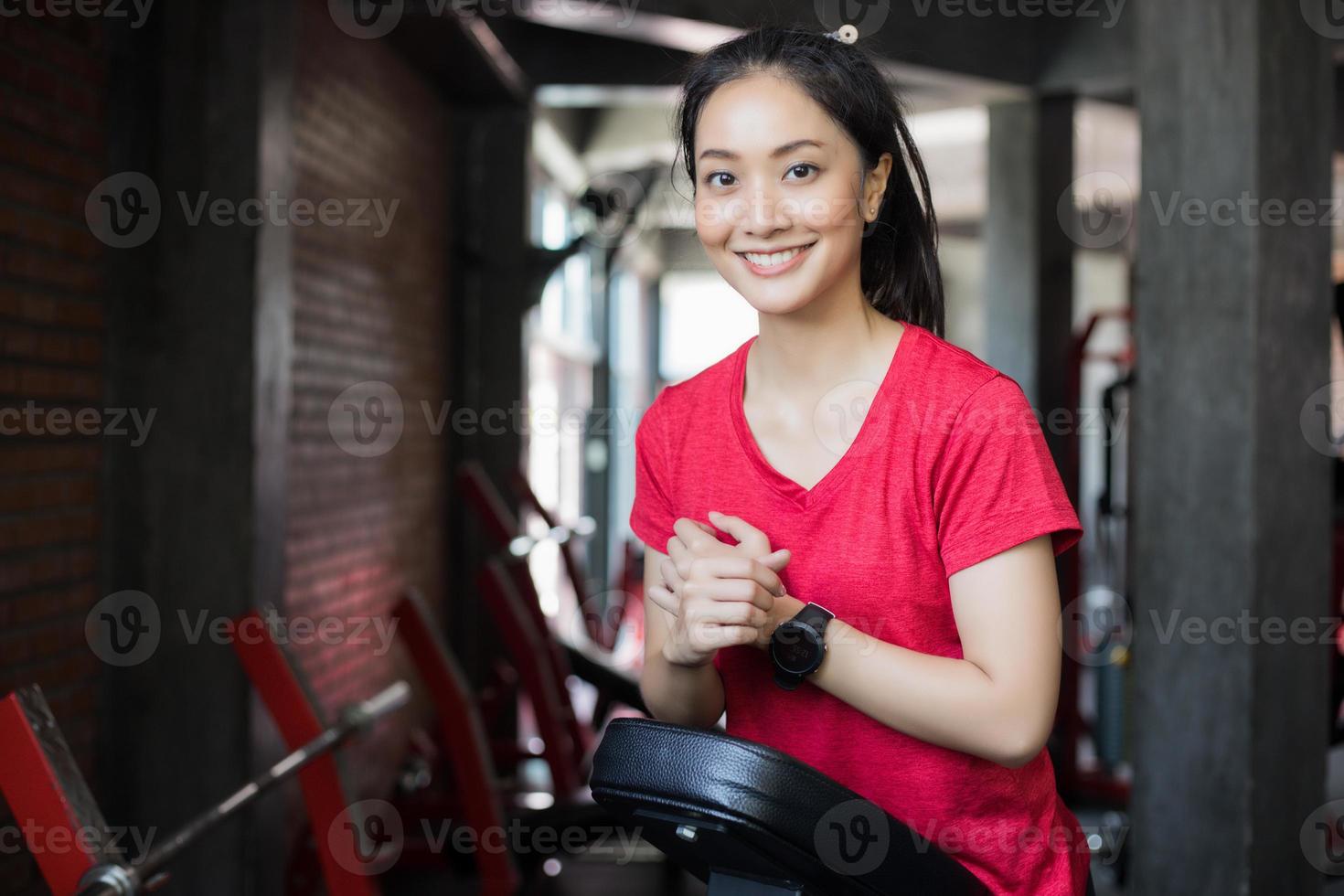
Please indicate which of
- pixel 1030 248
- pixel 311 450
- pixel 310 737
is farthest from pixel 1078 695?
pixel 310 737

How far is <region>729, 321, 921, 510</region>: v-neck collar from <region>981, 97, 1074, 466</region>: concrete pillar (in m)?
4.31

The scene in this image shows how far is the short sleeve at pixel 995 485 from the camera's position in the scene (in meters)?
1.14

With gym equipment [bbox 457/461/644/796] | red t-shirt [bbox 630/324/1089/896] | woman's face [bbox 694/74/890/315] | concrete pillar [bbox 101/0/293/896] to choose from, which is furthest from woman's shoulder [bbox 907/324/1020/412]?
gym equipment [bbox 457/461/644/796]

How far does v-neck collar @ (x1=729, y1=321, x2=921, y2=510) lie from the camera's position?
1.22 m

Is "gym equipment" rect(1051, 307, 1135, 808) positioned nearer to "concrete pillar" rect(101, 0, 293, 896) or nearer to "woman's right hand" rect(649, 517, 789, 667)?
"concrete pillar" rect(101, 0, 293, 896)

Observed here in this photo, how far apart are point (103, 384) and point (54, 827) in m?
1.79

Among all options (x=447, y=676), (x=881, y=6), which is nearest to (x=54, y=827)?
(x=447, y=676)

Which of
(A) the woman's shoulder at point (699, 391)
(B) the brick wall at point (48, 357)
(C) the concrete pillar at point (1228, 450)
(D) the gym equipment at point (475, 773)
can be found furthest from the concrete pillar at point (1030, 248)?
(A) the woman's shoulder at point (699, 391)

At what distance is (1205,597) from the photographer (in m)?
2.55

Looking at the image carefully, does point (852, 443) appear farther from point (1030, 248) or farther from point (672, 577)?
point (1030, 248)

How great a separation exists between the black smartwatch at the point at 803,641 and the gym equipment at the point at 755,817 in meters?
0.12

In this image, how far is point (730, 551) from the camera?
116 cm

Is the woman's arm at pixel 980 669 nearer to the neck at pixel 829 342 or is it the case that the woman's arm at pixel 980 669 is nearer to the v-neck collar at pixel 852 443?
the v-neck collar at pixel 852 443

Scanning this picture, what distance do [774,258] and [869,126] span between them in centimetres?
18
